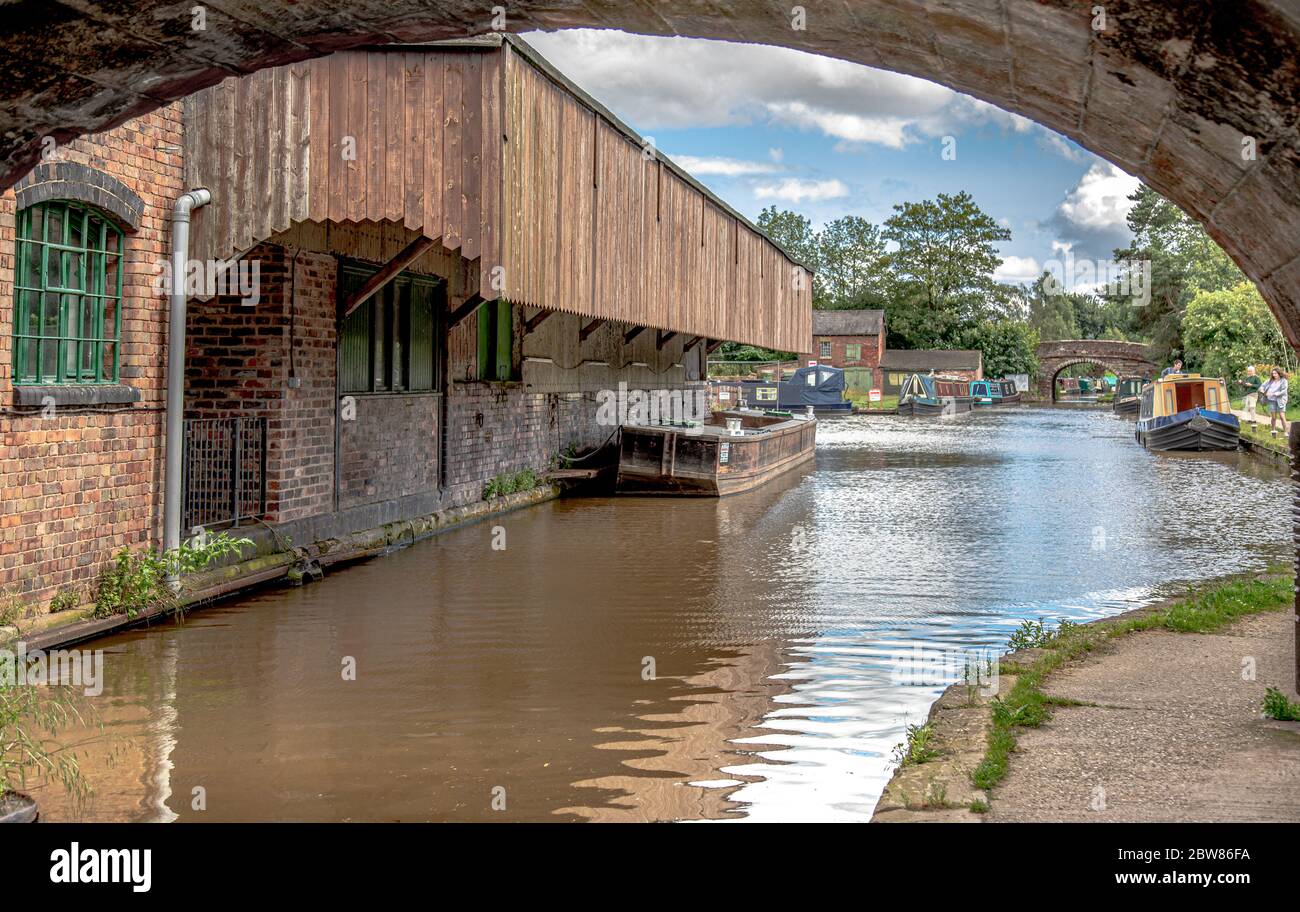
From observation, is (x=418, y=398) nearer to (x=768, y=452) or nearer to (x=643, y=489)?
(x=643, y=489)

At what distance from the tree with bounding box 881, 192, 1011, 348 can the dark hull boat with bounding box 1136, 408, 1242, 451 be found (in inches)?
1923

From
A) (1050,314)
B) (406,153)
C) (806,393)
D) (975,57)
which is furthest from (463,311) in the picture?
(1050,314)

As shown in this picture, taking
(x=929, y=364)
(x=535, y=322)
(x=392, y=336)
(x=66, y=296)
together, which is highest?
(x=929, y=364)

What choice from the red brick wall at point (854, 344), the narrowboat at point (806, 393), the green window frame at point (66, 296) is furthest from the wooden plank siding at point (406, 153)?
the red brick wall at point (854, 344)

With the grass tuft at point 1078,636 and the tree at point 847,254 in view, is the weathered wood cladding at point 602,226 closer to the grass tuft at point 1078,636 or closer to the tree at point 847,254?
the grass tuft at point 1078,636

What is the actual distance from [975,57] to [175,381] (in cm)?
788

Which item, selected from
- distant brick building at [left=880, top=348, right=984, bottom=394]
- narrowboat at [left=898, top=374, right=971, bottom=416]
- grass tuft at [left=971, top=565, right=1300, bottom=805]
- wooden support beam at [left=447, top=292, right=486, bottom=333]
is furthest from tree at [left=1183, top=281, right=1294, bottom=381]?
wooden support beam at [left=447, top=292, right=486, bottom=333]

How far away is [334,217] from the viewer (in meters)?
10.6

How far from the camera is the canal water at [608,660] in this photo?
538cm

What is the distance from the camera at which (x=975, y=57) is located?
129 inches

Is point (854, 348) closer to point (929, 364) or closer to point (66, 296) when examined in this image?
point (929, 364)

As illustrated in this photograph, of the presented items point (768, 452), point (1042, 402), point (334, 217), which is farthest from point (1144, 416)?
point (1042, 402)

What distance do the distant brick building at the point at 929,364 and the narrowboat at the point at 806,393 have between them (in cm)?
1868

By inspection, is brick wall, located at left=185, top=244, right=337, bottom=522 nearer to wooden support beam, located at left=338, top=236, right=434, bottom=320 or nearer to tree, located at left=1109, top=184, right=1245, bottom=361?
wooden support beam, located at left=338, top=236, right=434, bottom=320
